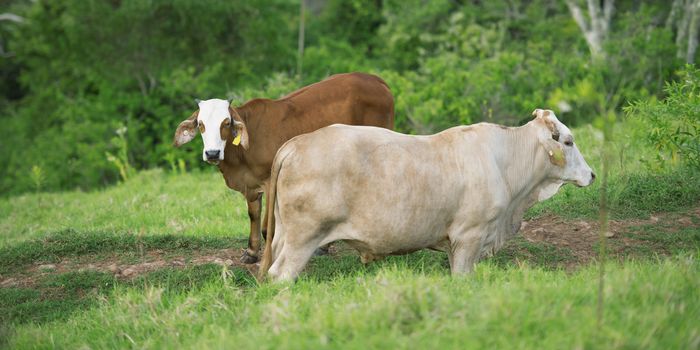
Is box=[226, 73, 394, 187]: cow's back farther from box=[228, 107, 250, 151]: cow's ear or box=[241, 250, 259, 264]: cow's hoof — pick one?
box=[241, 250, 259, 264]: cow's hoof

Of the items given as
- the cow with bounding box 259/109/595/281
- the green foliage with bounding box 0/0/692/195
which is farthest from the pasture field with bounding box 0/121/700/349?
the green foliage with bounding box 0/0/692/195

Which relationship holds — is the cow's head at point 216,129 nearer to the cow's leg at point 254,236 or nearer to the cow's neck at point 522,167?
the cow's leg at point 254,236

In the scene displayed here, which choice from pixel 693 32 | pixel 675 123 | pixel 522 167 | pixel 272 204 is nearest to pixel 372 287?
pixel 272 204

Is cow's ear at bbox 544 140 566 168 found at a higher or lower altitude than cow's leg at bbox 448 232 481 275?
higher

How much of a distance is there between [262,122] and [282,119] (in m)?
0.19

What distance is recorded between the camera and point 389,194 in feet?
20.7

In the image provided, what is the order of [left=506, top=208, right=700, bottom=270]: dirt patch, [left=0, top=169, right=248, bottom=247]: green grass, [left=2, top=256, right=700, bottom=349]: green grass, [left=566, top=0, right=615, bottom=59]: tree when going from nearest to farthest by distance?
[left=2, top=256, right=700, bottom=349]: green grass
[left=506, top=208, right=700, bottom=270]: dirt patch
[left=0, top=169, right=248, bottom=247]: green grass
[left=566, top=0, right=615, bottom=59]: tree

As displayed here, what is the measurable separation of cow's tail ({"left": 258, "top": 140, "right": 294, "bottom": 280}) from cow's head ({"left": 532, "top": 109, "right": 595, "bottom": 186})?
2098mm

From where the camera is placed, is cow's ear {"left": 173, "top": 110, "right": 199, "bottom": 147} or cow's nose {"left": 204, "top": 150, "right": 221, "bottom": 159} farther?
cow's ear {"left": 173, "top": 110, "right": 199, "bottom": 147}

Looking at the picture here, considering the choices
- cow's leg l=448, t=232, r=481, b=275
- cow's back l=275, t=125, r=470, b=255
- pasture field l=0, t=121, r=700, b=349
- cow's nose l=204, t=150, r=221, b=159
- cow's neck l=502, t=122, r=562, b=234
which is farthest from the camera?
cow's nose l=204, t=150, r=221, b=159

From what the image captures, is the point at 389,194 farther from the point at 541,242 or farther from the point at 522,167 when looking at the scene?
the point at 541,242

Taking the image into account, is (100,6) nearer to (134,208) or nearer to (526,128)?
(134,208)

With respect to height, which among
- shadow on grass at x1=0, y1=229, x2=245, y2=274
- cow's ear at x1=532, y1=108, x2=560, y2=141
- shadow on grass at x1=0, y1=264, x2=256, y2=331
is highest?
cow's ear at x1=532, y1=108, x2=560, y2=141

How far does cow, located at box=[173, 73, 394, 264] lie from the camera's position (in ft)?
24.2
